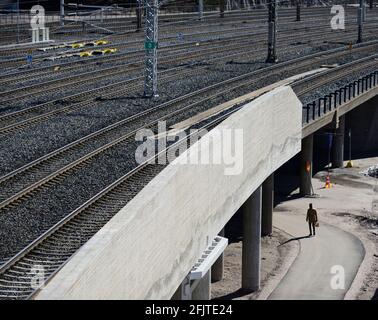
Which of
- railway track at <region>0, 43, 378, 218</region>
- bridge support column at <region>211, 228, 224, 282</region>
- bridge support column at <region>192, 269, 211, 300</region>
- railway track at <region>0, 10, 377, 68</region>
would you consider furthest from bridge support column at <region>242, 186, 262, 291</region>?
railway track at <region>0, 10, 377, 68</region>

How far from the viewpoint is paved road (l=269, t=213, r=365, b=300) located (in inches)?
907

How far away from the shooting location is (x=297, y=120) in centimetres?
2775

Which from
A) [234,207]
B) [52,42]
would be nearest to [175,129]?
[234,207]

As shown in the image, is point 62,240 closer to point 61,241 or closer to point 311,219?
point 61,241

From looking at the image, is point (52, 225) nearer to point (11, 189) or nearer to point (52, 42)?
point (11, 189)

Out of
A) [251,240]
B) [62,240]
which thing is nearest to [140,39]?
[251,240]

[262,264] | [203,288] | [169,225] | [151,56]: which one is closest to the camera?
[169,225]

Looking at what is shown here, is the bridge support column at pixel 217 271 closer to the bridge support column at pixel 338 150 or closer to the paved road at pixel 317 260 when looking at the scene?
the paved road at pixel 317 260

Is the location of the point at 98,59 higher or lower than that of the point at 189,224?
higher

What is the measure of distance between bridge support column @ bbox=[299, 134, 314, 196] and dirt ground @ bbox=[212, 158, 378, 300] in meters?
0.48

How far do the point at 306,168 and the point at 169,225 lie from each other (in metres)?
21.6

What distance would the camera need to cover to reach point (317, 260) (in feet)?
85.0

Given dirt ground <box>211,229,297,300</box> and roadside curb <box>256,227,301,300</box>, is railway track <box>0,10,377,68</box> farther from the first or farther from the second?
roadside curb <box>256,227,301,300</box>
